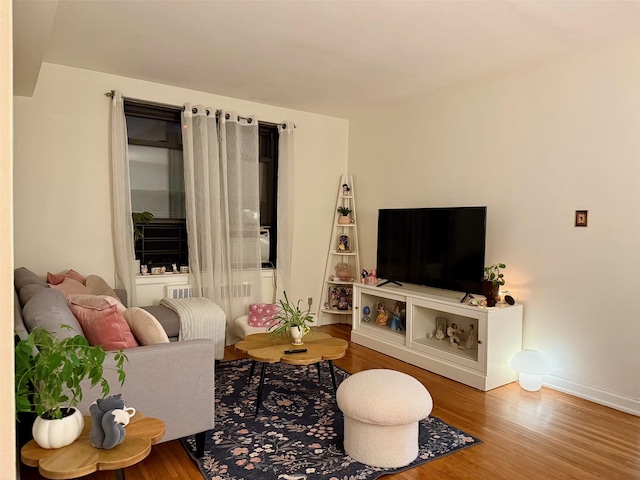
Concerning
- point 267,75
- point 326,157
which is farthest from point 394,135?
point 267,75

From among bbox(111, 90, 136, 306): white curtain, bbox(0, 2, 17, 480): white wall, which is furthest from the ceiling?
bbox(0, 2, 17, 480): white wall

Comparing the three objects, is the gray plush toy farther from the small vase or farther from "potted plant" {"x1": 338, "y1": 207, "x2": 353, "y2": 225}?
"potted plant" {"x1": 338, "y1": 207, "x2": 353, "y2": 225}

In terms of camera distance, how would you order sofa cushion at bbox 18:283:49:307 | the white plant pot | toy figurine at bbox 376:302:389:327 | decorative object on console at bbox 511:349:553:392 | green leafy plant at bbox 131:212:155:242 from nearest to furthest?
the white plant pot < sofa cushion at bbox 18:283:49:307 < decorative object on console at bbox 511:349:553:392 < green leafy plant at bbox 131:212:155:242 < toy figurine at bbox 376:302:389:327

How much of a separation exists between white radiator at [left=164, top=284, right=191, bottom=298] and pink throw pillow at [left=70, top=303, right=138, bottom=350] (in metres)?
2.13

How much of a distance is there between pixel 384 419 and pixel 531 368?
1.76 m

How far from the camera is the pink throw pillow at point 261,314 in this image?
14.5 ft

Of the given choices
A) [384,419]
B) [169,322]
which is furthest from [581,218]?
[169,322]

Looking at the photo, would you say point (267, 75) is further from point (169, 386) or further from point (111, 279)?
point (169, 386)

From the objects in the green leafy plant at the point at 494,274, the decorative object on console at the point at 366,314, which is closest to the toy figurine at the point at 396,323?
the decorative object on console at the point at 366,314

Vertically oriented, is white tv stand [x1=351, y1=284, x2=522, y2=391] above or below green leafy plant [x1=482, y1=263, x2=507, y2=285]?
below

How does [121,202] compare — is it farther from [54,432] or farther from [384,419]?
[384,419]

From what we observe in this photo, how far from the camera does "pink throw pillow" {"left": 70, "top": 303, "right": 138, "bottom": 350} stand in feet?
7.35

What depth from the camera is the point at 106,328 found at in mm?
2244

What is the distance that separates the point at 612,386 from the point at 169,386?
9.87ft
